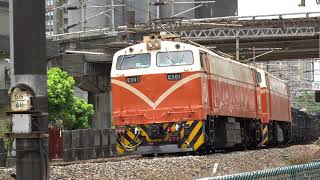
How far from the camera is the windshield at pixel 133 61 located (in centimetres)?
2012

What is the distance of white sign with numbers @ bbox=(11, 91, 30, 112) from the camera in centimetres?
737

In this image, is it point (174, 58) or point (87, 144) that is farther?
point (87, 144)

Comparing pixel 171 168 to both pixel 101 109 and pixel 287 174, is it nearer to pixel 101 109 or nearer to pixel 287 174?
pixel 287 174

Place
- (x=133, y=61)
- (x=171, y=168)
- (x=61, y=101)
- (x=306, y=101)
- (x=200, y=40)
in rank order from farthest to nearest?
(x=306, y=101), (x=200, y=40), (x=61, y=101), (x=133, y=61), (x=171, y=168)

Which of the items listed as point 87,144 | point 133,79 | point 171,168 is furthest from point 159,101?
point 87,144

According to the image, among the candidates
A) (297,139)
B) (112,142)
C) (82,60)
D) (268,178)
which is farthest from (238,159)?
(82,60)

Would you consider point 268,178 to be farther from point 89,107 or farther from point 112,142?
point 89,107

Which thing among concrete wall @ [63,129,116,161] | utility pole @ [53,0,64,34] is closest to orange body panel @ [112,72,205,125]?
concrete wall @ [63,129,116,161]

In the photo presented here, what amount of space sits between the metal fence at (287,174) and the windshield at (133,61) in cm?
1172

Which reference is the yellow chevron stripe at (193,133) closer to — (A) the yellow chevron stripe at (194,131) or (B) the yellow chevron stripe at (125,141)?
(A) the yellow chevron stripe at (194,131)

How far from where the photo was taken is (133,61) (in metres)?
20.3

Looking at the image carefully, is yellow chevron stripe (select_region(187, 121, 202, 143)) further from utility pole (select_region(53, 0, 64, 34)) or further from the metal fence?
utility pole (select_region(53, 0, 64, 34))

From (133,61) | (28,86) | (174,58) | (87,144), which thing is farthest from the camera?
(87,144)

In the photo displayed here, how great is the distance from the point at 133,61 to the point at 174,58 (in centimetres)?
136
